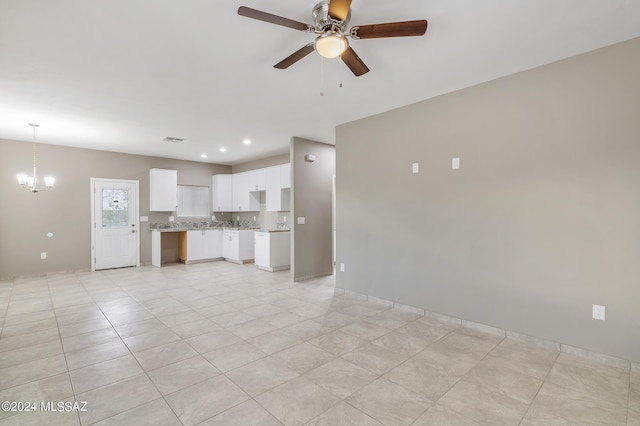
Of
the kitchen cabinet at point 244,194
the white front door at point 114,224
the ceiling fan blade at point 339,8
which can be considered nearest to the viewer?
the ceiling fan blade at point 339,8

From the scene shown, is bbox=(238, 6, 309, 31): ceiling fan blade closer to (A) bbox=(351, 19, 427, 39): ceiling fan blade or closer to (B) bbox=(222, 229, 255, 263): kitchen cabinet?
(A) bbox=(351, 19, 427, 39): ceiling fan blade

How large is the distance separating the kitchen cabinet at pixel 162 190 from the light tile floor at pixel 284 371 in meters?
3.52

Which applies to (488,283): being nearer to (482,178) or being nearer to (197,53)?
(482,178)

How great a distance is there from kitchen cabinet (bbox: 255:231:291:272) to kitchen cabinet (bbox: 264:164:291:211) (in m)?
0.68

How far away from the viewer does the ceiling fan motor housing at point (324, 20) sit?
196 cm

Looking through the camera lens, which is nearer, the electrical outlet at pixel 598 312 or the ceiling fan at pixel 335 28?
the ceiling fan at pixel 335 28

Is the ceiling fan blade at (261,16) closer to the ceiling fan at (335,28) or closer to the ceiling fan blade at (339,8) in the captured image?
the ceiling fan at (335,28)

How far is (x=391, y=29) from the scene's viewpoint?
1.95m

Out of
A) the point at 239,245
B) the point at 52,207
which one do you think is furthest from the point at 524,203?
the point at 52,207

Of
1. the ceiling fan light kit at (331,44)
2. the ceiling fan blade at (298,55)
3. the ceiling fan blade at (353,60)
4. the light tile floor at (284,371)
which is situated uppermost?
the ceiling fan blade at (298,55)

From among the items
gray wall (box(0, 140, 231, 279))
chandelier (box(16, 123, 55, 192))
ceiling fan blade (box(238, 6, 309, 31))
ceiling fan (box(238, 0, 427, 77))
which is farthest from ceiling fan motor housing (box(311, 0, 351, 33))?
gray wall (box(0, 140, 231, 279))

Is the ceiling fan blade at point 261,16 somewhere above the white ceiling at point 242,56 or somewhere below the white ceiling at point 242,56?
below

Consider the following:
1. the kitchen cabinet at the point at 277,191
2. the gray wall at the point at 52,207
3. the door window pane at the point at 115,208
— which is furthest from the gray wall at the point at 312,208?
the door window pane at the point at 115,208

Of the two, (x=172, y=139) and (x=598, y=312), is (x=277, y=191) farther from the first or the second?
(x=598, y=312)
